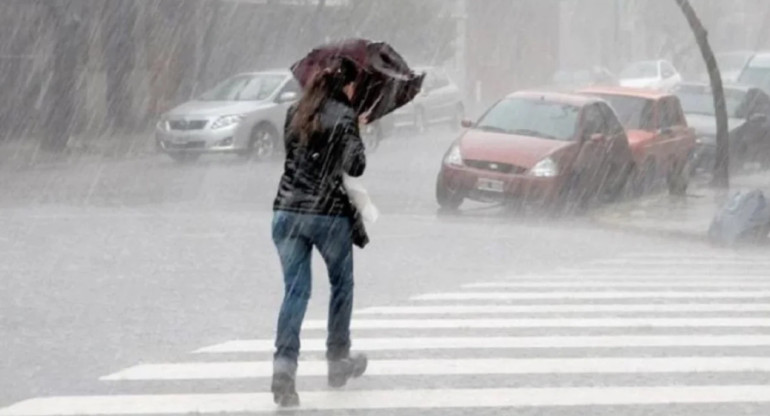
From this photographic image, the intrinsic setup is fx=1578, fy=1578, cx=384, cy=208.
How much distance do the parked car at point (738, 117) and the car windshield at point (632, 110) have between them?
9.95 ft

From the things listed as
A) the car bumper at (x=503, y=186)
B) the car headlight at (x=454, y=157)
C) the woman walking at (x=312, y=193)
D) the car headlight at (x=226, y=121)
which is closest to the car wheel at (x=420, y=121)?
the car headlight at (x=226, y=121)

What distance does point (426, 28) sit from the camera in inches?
1726

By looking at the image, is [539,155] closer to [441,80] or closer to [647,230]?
[647,230]

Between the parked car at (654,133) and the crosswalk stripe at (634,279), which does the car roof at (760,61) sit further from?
the crosswalk stripe at (634,279)

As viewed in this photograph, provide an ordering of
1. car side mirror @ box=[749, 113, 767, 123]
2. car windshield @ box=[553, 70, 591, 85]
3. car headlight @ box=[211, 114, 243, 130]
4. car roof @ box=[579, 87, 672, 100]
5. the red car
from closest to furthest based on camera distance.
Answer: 1. the red car
2. car roof @ box=[579, 87, 672, 100]
3. car side mirror @ box=[749, 113, 767, 123]
4. car headlight @ box=[211, 114, 243, 130]
5. car windshield @ box=[553, 70, 591, 85]

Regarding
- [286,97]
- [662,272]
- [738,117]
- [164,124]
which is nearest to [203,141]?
[164,124]

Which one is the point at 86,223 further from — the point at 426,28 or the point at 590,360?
the point at 426,28

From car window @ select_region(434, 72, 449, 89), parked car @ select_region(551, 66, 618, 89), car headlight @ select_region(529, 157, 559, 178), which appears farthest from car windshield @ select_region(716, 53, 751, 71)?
car headlight @ select_region(529, 157, 559, 178)

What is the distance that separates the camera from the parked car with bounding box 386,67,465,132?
118 ft

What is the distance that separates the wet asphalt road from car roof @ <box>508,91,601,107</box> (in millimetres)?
1606

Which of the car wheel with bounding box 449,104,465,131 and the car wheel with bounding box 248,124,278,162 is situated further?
the car wheel with bounding box 449,104,465,131

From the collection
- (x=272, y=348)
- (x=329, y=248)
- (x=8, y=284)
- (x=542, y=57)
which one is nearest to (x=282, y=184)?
(x=329, y=248)

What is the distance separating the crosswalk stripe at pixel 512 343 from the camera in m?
9.31

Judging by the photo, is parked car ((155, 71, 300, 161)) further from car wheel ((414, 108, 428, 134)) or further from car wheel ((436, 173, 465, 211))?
car wheel ((414, 108, 428, 134))
